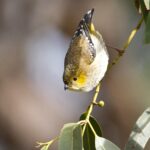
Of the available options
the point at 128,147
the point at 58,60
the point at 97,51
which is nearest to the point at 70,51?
the point at 97,51

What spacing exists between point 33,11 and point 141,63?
107 centimetres

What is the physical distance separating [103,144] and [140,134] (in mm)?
178

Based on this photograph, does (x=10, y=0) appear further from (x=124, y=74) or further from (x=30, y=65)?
(x=124, y=74)

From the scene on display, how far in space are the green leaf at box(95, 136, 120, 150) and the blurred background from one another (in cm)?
292

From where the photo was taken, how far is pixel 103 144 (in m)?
2.36

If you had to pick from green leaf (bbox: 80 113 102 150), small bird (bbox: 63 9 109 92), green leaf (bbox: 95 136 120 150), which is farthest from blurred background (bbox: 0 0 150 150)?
green leaf (bbox: 95 136 120 150)

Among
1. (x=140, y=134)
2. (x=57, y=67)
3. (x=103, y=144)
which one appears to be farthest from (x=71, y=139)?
(x=57, y=67)

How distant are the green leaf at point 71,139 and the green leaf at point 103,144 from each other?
130 mm

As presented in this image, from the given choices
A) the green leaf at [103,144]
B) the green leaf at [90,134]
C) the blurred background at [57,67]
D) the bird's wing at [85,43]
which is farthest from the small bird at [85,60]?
the blurred background at [57,67]

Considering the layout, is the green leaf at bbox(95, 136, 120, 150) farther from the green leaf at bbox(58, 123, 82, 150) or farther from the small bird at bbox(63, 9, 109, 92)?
the small bird at bbox(63, 9, 109, 92)

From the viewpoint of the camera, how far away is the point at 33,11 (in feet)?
18.9

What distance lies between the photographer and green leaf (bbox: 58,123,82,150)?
7.41 ft

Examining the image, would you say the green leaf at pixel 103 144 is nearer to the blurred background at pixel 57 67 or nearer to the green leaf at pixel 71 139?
the green leaf at pixel 71 139

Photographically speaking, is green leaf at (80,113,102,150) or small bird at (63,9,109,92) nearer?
green leaf at (80,113,102,150)
